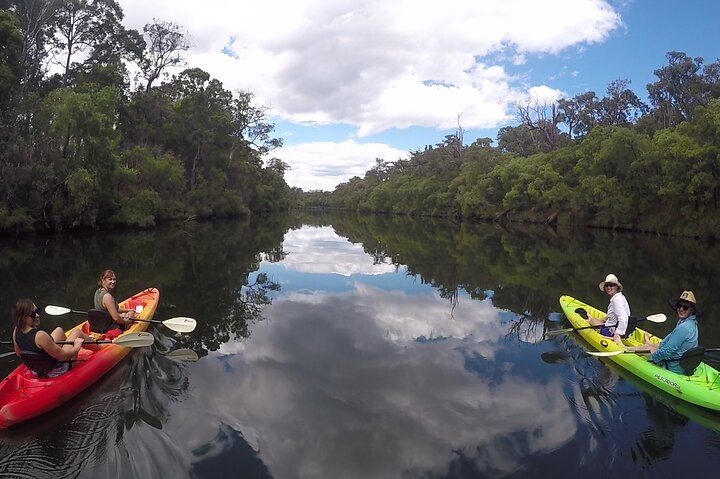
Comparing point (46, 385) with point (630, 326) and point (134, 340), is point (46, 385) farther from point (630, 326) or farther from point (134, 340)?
point (630, 326)

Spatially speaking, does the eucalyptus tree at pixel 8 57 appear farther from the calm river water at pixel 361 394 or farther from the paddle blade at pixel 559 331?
the paddle blade at pixel 559 331

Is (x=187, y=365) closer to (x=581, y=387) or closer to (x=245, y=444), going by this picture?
(x=245, y=444)

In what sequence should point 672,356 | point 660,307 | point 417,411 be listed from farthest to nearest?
1. point 660,307
2. point 672,356
3. point 417,411

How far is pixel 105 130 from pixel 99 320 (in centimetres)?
1963

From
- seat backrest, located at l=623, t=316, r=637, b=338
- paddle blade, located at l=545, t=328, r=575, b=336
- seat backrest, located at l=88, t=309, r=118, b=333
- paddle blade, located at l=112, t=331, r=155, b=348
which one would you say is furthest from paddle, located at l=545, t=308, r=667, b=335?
seat backrest, located at l=88, t=309, r=118, b=333

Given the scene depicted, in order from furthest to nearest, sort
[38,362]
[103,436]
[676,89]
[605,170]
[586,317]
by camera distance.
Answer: [676,89]
[605,170]
[586,317]
[38,362]
[103,436]

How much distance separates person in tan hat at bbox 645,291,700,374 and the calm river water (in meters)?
0.46

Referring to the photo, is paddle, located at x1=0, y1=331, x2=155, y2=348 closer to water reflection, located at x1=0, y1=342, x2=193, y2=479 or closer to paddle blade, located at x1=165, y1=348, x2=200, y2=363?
water reflection, located at x1=0, y1=342, x2=193, y2=479

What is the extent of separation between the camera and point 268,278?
13977mm

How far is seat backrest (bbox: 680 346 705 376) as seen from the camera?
5.59 m

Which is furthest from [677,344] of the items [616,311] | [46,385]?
[46,385]

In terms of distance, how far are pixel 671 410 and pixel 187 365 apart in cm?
651

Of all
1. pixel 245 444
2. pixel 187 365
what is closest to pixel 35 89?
pixel 187 365

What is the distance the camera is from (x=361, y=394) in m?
5.88
